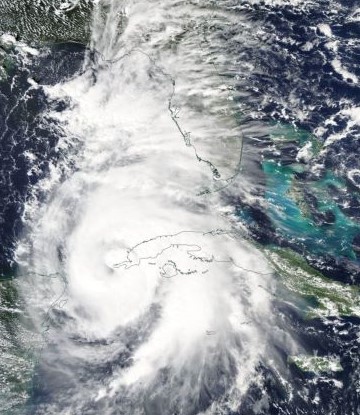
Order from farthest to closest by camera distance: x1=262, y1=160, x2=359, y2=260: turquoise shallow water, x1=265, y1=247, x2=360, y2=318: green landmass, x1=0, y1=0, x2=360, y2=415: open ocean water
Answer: x1=262, y1=160, x2=359, y2=260: turquoise shallow water, x1=265, y1=247, x2=360, y2=318: green landmass, x1=0, y1=0, x2=360, y2=415: open ocean water

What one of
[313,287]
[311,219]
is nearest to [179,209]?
[311,219]

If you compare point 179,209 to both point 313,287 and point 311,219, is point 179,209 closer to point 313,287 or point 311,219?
point 311,219

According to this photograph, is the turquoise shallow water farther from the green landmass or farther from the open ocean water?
the green landmass

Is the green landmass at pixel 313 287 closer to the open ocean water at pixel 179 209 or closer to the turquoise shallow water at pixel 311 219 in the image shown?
the open ocean water at pixel 179 209

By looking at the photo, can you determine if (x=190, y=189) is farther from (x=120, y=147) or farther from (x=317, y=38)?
(x=317, y=38)

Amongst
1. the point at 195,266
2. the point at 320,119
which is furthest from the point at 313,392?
the point at 320,119

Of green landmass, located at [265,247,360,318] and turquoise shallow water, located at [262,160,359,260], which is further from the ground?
turquoise shallow water, located at [262,160,359,260]

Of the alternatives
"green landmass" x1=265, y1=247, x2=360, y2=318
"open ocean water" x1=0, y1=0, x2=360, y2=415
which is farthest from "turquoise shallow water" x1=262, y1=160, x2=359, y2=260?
"green landmass" x1=265, y1=247, x2=360, y2=318

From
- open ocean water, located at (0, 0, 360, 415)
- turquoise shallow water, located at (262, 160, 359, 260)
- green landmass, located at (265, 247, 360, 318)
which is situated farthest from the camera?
turquoise shallow water, located at (262, 160, 359, 260)
